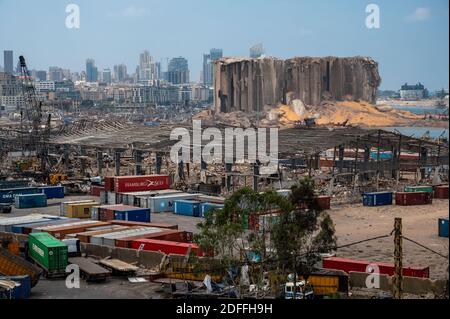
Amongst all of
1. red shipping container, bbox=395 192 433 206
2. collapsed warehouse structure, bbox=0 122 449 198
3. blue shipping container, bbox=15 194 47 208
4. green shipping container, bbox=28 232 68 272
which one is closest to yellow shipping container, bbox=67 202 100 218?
blue shipping container, bbox=15 194 47 208

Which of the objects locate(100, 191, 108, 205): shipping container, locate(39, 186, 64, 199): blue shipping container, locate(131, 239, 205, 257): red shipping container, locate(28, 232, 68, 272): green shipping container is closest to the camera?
locate(28, 232, 68, 272): green shipping container

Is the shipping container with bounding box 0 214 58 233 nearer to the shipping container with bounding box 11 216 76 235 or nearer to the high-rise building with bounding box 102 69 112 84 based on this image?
the shipping container with bounding box 11 216 76 235

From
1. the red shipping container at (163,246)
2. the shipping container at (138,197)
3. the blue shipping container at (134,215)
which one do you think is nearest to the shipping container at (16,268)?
the red shipping container at (163,246)

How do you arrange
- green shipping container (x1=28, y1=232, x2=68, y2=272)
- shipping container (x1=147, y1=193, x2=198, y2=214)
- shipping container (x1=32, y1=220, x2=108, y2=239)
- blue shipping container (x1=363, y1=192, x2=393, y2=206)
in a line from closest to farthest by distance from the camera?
green shipping container (x1=28, y1=232, x2=68, y2=272) → shipping container (x1=32, y1=220, x2=108, y2=239) → shipping container (x1=147, y1=193, x2=198, y2=214) → blue shipping container (x1=363, y1=192, x2=393, y2=206)

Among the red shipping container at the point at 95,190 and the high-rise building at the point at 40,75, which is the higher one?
the high-rise building at the point at 40,75

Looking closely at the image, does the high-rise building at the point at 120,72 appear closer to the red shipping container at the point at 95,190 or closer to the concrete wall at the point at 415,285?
the red shipping container at the point at 95,190
